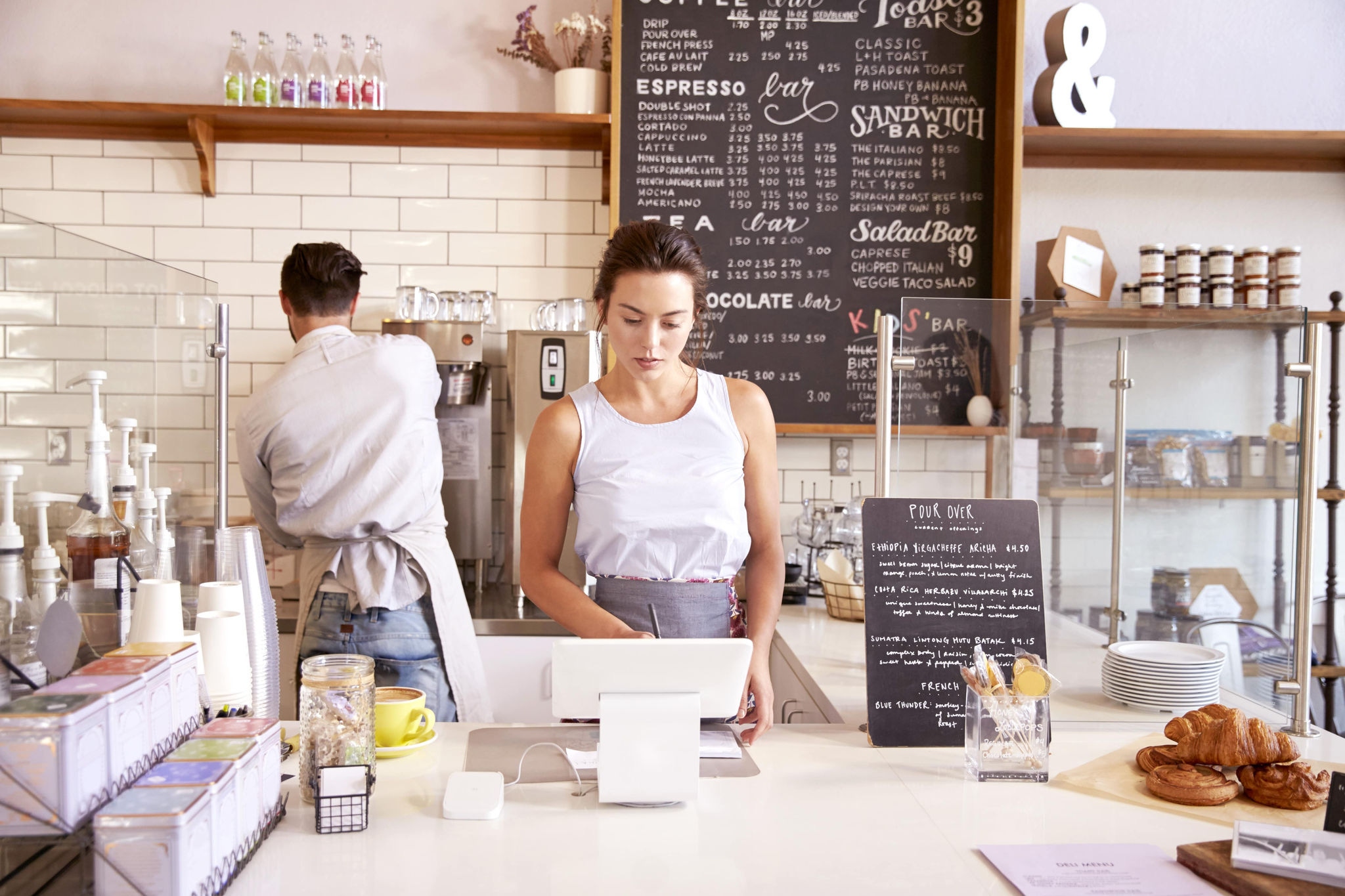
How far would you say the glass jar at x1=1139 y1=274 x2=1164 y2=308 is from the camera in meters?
3.15

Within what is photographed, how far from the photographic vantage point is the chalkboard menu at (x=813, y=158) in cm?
335

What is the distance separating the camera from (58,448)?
121cm

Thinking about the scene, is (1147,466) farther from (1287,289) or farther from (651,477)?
(1287,289)

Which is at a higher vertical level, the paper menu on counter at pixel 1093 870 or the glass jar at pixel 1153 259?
the glass jar at pixel 1153 259

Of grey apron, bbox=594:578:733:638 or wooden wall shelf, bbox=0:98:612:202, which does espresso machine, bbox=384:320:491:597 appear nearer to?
wooden wall shelf, bbox=0:98:612:202

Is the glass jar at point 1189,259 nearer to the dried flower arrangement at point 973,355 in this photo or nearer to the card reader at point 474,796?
the dried flower arrangement at point 973,355

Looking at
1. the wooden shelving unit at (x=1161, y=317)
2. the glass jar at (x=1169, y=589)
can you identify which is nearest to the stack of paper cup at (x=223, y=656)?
the wooden shelving unit at (x=1161, y=317)

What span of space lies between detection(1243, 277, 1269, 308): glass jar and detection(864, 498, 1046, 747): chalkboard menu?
212 cm

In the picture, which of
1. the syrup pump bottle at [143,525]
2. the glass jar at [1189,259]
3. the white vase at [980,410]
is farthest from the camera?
the glass jar at [1189,259]

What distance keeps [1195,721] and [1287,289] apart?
2.39 meters

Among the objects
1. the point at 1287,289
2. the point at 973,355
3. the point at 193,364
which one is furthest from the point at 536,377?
the point at 1287,289

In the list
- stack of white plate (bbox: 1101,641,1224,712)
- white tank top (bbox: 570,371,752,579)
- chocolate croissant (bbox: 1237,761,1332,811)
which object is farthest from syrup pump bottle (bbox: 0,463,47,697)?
stack of white plate (bbox: 1101,641,1224,712)

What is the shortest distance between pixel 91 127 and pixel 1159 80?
11.4ft

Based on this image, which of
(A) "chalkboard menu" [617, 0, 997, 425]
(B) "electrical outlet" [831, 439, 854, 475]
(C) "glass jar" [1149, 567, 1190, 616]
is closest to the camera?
(C) "glass jar" [1149, 567, 1190, 616]
